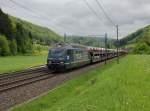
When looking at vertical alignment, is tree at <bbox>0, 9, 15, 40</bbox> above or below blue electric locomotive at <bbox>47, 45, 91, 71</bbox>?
above

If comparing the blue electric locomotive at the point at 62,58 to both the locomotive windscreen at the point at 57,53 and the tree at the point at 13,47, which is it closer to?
the locomotive windscreen at the point at 57,53

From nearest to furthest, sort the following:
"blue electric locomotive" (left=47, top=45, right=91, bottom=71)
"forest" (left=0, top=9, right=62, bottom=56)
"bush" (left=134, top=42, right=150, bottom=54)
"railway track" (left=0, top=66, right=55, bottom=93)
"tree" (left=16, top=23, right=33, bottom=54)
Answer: "railway track" (left=0, top=66, right=55, bottom=93) < "blue electric locomotive" (left=47, top=45, right=91, bottom=71) < "forest" (left=0, top=9, right=62, bottom=56) < "tree" (left=16, top=23, right=33, bottom=54) < "bush" (left=134, top=42, right=150, bottom=54)

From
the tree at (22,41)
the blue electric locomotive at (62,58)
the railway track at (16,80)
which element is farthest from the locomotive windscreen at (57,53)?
the tree at (22,41)

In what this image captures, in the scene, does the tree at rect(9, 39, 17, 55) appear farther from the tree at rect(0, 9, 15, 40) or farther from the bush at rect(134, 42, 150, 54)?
the bush at rect(134, 42, 150, 54)

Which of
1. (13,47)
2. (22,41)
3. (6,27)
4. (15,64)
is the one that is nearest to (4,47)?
(13,47)

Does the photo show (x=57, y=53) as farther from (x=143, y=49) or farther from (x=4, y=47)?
(x=143, y=49)

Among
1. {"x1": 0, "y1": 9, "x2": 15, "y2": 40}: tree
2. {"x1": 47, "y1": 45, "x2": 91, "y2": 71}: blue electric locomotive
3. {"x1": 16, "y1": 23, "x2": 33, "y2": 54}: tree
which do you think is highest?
{"x1": 0, "y1": 9, "x2": 15, "y2": 40}: tree

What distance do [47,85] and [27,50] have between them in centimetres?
8282

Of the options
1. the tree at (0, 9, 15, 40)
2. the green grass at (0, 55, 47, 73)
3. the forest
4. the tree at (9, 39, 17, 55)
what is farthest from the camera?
the tree at (0, 9, 15, 40)

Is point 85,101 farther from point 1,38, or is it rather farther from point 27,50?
point 27,50

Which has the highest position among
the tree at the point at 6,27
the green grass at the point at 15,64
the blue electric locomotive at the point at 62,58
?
the tree at the point at 6,27

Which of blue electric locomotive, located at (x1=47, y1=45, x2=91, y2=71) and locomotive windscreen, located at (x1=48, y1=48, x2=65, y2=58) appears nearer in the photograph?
blue electric locomotive, located at (x1=47, y1=45, x2=91, y2=71)

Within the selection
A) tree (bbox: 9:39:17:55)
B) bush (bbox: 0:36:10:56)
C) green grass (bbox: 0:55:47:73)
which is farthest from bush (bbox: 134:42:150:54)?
green grass (bbox: 0:55:47:73)

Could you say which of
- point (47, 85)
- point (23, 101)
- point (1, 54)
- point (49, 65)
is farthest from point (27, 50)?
point (23, 101)
